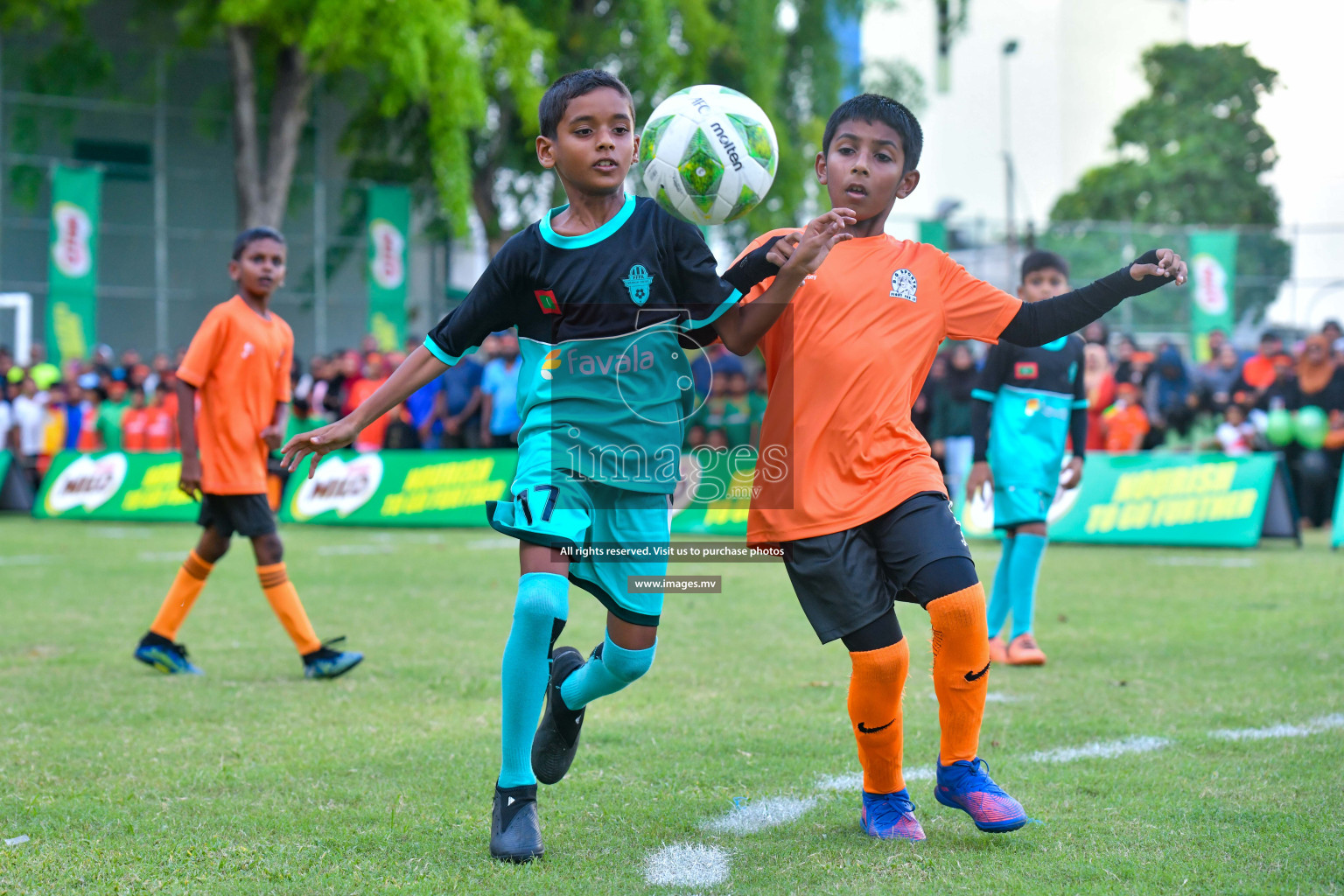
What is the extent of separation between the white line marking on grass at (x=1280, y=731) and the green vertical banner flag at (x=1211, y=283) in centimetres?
2049

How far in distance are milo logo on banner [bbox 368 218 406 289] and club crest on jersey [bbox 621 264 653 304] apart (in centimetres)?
2180

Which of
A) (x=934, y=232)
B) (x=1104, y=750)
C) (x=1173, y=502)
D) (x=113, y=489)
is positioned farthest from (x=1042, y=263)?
(x=934, y=232)

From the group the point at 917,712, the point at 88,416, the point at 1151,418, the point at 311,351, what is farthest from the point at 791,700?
the point at 311,351

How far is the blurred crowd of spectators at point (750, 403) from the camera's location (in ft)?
46.7

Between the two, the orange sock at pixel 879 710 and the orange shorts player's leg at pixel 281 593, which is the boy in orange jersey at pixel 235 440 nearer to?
the orange shorts player's leg at pixel 281 593

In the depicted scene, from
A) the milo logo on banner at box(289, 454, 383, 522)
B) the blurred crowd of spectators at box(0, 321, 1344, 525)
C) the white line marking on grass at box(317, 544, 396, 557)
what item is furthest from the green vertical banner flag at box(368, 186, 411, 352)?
the white line marking on grass at box(317, 544, 396, 557)

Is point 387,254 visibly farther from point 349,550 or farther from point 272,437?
point 272,437

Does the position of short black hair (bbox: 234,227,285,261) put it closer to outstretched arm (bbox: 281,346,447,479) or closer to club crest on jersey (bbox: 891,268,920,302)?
outstretched arm (bbox: 281,346,447,479)

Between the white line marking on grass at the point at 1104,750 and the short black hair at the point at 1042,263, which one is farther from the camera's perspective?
the short black hair at the point at 1042,263

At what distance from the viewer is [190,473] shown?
6219mm

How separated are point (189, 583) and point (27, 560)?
582 centimetres

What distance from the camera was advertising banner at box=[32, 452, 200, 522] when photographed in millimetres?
15695

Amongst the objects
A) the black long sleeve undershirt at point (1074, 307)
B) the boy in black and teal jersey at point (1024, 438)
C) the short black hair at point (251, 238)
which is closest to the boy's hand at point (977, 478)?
the boy in black and teal jersey at point (1024, 438)

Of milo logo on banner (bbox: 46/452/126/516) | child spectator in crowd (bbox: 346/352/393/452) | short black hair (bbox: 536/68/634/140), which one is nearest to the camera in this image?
short black hair (bbox: 536/68/634/140)
